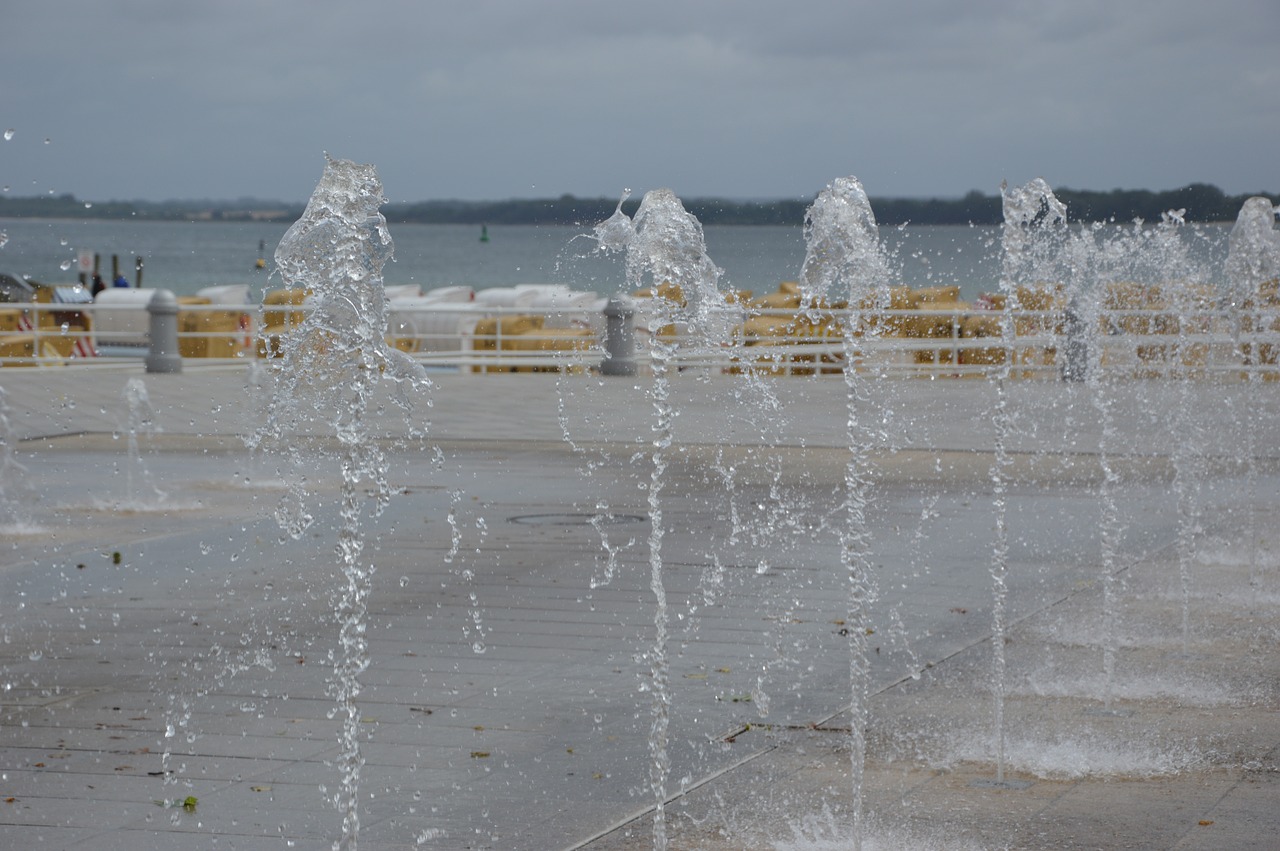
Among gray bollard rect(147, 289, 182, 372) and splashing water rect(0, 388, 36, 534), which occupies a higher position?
gray bollard rect(147, 289, 182, 372)

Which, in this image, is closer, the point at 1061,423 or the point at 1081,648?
the point at 1081,648

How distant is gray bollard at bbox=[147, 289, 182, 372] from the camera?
25625mm

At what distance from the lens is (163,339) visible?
25766 millimetres

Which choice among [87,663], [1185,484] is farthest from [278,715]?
[1185,484]

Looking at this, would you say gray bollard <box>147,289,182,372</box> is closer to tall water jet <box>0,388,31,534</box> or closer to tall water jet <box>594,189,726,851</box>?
tall water jet <box>0,388,31,534</box>

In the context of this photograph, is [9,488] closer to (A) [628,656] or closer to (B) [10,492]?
(B) [10,492]

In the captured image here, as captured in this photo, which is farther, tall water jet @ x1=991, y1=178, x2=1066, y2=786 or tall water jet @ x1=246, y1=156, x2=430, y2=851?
tall water jet @ x1=991, y1=178, x2=1066, y2=786

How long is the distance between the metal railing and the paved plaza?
934 cm

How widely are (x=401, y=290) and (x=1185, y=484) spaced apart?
4177 centimetres

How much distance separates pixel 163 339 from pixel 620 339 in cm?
703

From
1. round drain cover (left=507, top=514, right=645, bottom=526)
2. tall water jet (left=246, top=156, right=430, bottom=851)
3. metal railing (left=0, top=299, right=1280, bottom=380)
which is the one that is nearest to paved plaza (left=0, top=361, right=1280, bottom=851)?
round drain cover (left=507, top=514, right=645, bottom=526)

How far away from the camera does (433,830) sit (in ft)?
16.9

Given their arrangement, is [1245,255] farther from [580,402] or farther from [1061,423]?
[580,402]

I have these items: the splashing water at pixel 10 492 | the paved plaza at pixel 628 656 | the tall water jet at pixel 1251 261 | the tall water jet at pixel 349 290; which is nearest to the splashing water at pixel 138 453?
the paved plaza at pixel 628 656
